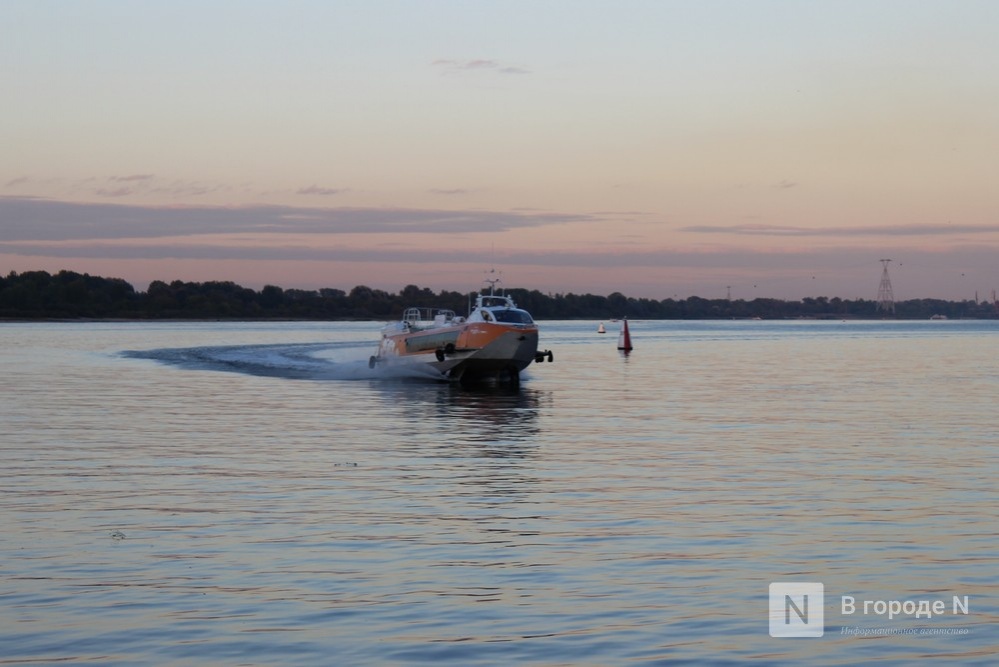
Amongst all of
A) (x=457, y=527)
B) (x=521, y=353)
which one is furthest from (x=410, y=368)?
(x=457, y=527)

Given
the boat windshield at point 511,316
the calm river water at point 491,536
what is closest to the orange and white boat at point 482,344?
the boat windshield at point 511,316

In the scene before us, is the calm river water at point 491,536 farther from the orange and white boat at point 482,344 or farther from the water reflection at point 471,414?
the orange and white boat at point 482,344

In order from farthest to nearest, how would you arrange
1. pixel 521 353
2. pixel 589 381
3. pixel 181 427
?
1. pixel 589 381
2. pixel 521 353
3. pixel 181 427

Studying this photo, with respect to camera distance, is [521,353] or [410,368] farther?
[410,368]

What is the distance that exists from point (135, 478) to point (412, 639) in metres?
12.3

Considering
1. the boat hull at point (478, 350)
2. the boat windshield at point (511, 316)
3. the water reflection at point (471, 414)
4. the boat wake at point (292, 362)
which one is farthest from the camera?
the boat wake at point (292, 362)

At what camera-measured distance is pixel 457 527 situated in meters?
17.2

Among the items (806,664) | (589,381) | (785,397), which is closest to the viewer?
(806,664)

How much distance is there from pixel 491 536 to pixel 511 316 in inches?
1512

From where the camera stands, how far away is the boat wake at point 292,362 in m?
61.8

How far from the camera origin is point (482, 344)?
53969 mm

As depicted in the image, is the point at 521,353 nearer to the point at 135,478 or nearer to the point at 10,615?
the point at 135,478

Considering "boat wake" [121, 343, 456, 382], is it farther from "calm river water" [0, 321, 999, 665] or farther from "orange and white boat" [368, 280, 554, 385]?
"calm river water" [0, 321, 999, 665]

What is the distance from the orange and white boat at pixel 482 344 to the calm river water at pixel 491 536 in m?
16.3
